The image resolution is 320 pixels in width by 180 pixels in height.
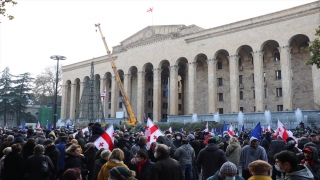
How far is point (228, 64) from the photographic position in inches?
1708

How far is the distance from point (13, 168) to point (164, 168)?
3.87 metres

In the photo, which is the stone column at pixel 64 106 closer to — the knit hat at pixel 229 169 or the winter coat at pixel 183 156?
the winter coat at pixel 183 156

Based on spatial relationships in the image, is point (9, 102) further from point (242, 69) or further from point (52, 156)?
point (52, 156)

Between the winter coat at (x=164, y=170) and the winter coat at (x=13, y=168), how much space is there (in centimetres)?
352

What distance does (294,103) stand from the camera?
3662 cm

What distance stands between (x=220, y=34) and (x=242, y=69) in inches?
251

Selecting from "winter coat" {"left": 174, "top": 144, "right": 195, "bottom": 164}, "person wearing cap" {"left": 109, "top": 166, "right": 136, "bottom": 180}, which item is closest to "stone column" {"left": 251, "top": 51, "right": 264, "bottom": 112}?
"winter coat" {"left": 174, "top": 144, "right": 195, "bottom": 164}

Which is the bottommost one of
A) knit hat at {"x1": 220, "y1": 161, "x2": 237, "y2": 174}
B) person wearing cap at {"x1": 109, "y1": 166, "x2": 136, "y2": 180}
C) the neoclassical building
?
person wearing cap at {"x1": 109, "y1": 166, "x2": 136, "y2": 180}

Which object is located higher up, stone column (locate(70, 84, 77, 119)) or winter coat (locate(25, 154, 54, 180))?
stone column (locate(70, 84, 77, 119))

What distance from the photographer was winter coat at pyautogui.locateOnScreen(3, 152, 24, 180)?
6906 millimetres

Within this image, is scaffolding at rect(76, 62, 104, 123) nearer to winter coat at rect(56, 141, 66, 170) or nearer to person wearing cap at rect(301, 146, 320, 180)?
winter coat at rect(56, 141, 66, 170)

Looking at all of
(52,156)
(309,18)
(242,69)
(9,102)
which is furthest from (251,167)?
(9,102)

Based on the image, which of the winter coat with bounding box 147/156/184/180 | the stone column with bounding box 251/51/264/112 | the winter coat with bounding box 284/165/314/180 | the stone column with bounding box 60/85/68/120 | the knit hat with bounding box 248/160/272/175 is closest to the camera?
the knit hat with bounding box 248/160/272/175

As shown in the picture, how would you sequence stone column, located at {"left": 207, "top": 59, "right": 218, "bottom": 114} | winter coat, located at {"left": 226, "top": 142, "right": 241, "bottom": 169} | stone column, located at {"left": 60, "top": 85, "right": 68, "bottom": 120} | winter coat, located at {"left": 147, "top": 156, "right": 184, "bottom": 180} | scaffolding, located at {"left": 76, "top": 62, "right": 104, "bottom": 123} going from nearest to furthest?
winter coat, located at {"left": 147, "top": 156, "right": 184, "bottom": 180} < winter coat, located at {"left": 226, "top": 142, "right": 241, "bottom": 169} < scaffolding, located at {"left": 76, "top": 62, "right": 104, "bottom": 123} < stone column, located at {"left": 207, "top": 59, "right": 218, "bottom": 114} < stone column, located at {"left": 60, "top": 85, "right": 68, "bottom": 120}
